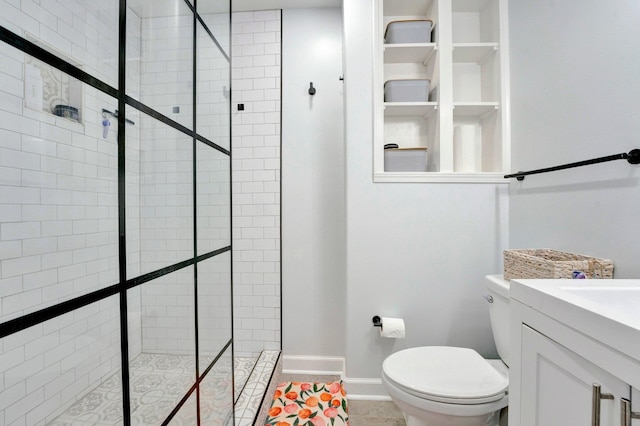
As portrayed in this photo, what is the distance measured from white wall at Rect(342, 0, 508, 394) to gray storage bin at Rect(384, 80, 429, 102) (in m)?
0.15

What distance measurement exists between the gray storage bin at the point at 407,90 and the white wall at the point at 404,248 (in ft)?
0.50

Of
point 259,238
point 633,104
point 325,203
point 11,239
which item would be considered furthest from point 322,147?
point 11,239

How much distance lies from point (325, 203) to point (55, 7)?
5.64ft

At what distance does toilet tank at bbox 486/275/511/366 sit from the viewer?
1.36m

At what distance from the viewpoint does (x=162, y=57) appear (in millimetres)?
854

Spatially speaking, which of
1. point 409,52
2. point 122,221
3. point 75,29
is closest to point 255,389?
point 122,221

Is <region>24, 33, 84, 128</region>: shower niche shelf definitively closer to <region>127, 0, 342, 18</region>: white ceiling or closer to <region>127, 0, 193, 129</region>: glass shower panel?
<region>127, 0, 193, 129</region>: glass shower panel

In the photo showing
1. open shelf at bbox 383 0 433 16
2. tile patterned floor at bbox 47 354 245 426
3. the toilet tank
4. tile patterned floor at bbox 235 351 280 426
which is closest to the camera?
tile patterned floor at bbox 47 354 245 426

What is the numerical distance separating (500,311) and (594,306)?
965 mm

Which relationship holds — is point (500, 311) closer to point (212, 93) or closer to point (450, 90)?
point (450, 90)

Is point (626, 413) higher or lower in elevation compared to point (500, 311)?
higher

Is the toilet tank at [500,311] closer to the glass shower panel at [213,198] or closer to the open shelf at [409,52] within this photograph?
the glass shower panel at [213,198]

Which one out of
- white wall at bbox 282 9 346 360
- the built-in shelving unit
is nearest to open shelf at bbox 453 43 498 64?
the built-in shelving unit

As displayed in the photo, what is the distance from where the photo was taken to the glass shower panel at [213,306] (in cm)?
109
